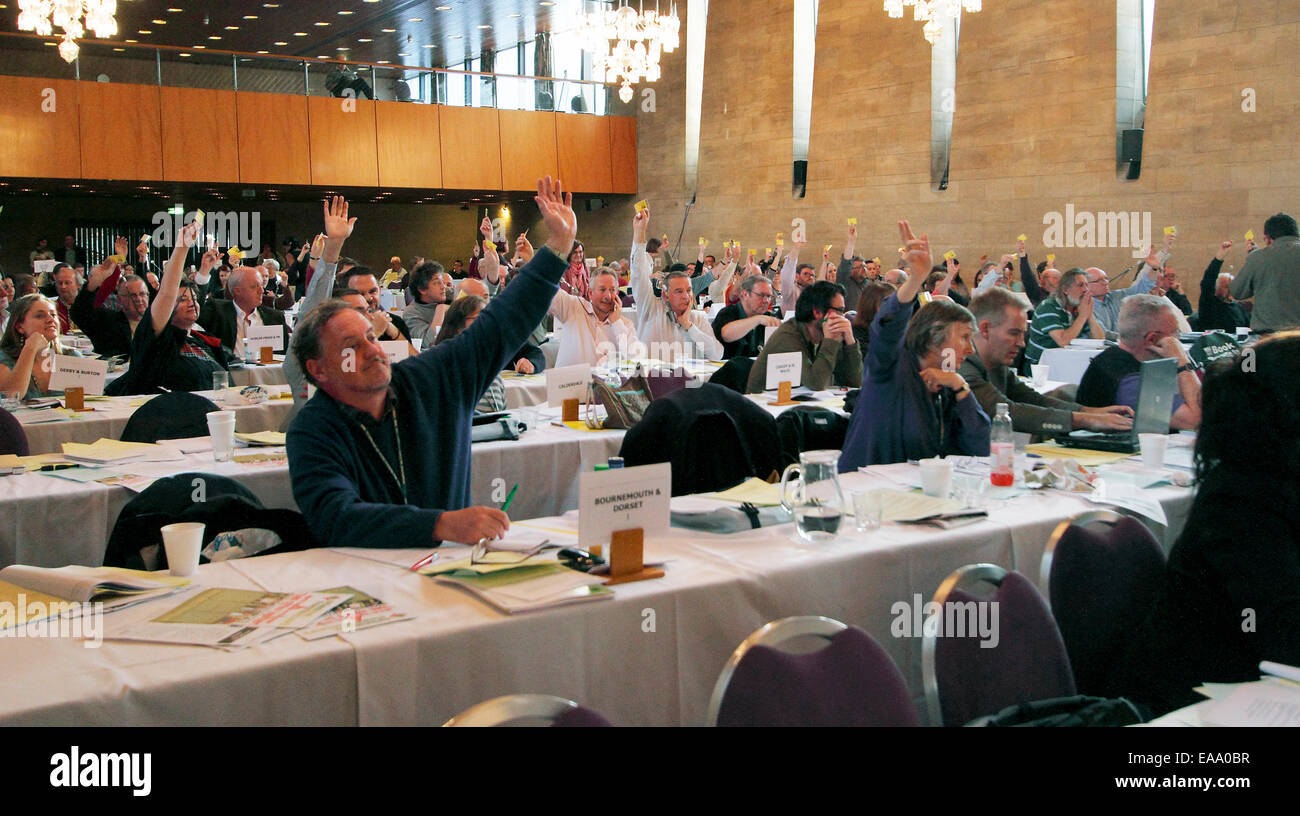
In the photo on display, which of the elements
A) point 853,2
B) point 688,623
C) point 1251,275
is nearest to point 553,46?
point 853,2

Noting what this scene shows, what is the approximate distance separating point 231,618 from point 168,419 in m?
2.56

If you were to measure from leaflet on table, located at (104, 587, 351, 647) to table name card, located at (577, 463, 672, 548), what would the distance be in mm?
517

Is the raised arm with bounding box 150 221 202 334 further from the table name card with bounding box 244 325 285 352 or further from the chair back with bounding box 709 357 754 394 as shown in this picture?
the chair back with bounding box 709 357 754 394

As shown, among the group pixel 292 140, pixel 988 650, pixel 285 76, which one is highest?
pixel 285 76

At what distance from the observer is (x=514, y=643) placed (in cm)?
200

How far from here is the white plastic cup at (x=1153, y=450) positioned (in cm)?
341

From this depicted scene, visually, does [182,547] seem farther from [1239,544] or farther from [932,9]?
[932,9]

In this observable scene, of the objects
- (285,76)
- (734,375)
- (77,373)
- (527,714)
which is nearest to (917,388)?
(734,375)

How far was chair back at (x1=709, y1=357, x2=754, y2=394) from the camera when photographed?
578cm

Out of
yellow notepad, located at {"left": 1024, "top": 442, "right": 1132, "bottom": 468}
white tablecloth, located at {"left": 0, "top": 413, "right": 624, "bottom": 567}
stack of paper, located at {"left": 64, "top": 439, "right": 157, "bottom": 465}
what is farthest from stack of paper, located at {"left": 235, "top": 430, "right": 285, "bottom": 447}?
yellow notepad, located at {"left": 1024, "top": 442, "right": 1132, "bottom": 468}

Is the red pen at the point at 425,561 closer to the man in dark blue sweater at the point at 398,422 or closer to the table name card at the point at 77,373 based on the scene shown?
the man in dark blue sweater at the point at 398,422
